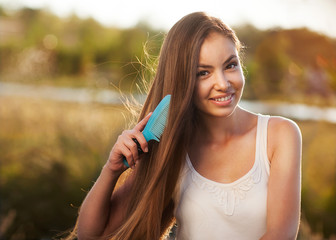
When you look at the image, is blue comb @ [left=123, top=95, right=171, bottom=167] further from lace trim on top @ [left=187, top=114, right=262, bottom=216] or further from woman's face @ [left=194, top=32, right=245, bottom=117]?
lace trim on top @ [left=187, top=114, right=262, bottom=216]

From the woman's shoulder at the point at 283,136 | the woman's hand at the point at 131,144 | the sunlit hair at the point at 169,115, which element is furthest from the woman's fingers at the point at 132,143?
the woman's shoulder at the point at 283,136

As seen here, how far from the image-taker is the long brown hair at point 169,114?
2047mm

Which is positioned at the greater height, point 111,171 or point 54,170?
point 111,171

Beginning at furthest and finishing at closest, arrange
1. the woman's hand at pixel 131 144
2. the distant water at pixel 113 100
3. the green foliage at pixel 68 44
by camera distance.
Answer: the green foliage at pixel 68 44 < the distant water at pixel 113 100 < the woman's hand at pixel 131 144

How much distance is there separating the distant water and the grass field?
0.54 ft

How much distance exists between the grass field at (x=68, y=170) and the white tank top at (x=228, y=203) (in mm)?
2333

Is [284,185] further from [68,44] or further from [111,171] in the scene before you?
[68,44]

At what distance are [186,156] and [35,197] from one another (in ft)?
8.84

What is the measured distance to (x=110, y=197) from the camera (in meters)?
2.19

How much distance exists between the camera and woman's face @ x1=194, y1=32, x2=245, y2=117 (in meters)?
2.03

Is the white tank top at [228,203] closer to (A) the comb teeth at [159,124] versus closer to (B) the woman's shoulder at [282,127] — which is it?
(B) the woman's shoulder at [282,127]

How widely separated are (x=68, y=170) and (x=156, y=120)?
281 cm

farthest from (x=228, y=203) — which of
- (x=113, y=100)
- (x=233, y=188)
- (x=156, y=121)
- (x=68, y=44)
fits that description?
(x=68, y=44)

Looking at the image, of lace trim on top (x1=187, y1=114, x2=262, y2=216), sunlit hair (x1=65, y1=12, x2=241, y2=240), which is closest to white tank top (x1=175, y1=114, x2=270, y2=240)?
lace trim on top (x1=187, y1=114, x2=262, y2=216)
